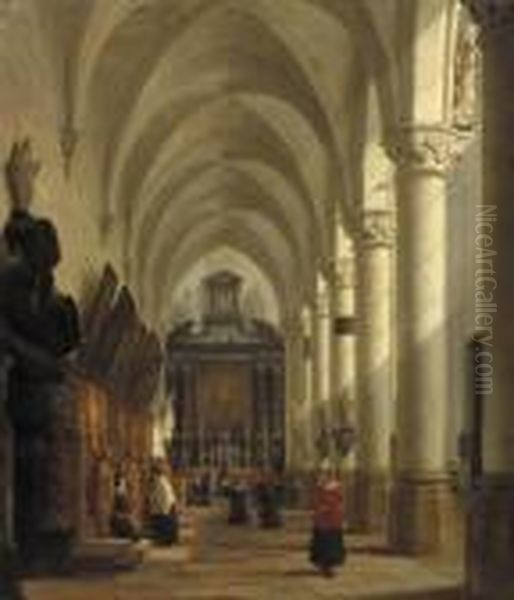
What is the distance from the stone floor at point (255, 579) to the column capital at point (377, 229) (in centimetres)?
585

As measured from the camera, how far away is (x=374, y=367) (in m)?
27.5

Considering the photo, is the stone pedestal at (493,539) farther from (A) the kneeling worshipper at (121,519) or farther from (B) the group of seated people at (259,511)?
(A) the kneeling worshipper at (121,519)

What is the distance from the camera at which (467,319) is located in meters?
27.7

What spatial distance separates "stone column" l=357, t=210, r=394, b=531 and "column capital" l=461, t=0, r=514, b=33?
13620mm

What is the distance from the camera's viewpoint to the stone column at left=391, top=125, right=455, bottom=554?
21562 mm

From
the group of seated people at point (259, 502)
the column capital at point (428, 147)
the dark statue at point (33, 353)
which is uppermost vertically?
the column capital at point (428, 147)

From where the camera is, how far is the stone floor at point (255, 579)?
15.0m

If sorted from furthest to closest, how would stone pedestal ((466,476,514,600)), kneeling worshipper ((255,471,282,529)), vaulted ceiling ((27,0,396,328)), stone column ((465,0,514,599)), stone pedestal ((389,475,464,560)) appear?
kneeling worshipper ((255,471,282,529)) < vaulted ceiling ((27,0,396,328)) < stone pedestal ((389,475,464,560)) < stone column ((465,0,514,599)) < stone pedestal ((466,476,514,600))

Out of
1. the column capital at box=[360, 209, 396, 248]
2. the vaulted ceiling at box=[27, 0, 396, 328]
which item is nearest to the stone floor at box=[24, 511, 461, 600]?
the column capital at box=[360, 209, 396, 248]

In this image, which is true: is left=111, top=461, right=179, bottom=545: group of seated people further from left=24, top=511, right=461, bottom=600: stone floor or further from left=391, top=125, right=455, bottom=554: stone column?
left=391, top=125, right=455, bottom=554: stone column

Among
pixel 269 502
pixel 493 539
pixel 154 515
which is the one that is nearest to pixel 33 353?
pixel 493 539

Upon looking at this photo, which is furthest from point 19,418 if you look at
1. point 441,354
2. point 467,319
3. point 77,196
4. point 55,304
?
point 467,319

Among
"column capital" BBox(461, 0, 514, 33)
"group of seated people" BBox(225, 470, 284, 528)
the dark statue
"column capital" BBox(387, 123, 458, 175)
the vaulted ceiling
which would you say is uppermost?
the vaulted ceiling

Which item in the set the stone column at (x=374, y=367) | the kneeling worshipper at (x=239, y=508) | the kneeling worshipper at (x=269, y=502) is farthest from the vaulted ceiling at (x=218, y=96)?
the kneeling worshipper at (x=239, y=508)
